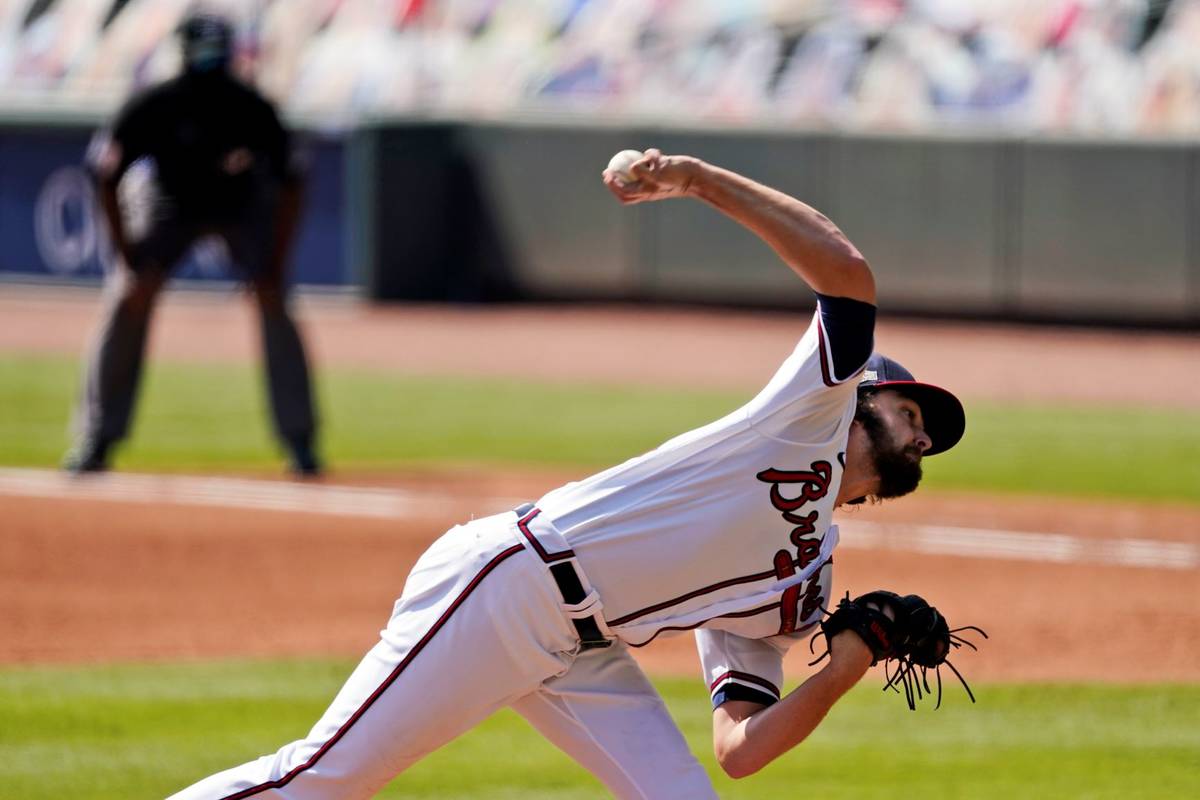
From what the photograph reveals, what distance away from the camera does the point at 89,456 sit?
9891 mm

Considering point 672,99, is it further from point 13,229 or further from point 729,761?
point 729,761

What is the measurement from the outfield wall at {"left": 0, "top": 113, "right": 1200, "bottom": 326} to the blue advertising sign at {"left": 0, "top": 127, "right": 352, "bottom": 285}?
2 centimetres

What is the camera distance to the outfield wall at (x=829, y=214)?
621 inches

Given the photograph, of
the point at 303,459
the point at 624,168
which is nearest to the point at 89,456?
the point at 303,459

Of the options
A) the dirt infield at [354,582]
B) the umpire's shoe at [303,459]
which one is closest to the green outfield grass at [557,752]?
the dirt infield at [354,582]

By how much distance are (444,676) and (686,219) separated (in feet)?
46.0

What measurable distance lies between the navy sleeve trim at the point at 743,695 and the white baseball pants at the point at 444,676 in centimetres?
16

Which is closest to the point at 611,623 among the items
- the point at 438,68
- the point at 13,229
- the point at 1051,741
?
the point at 1051,741

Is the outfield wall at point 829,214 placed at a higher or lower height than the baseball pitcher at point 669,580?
lower

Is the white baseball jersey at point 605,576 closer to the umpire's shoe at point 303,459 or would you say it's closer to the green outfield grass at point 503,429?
the umpire's shoe at point 303,459

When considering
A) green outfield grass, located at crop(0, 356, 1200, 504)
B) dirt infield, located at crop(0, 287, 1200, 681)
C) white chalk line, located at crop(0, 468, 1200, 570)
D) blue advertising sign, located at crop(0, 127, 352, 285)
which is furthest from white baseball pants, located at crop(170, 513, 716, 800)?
blue advertising sign, located at crop(0, 127, 352, 285)

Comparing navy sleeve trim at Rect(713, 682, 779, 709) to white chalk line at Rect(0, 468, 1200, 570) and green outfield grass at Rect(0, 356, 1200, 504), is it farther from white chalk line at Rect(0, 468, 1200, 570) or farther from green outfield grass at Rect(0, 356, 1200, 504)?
green outfield grass at Rect(0, 356, 1200, 504)

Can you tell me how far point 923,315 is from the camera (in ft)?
54.9

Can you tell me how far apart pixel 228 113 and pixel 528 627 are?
21.9ft
